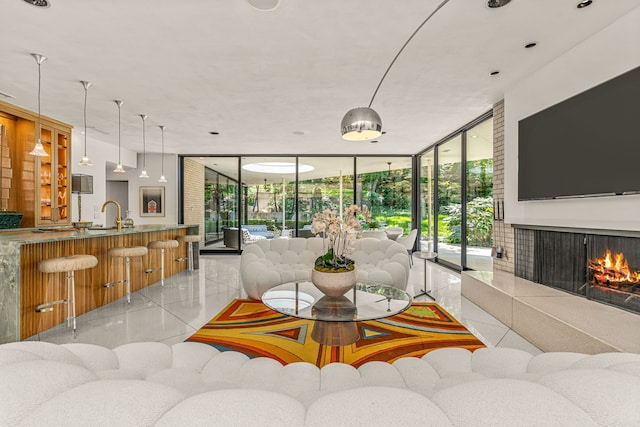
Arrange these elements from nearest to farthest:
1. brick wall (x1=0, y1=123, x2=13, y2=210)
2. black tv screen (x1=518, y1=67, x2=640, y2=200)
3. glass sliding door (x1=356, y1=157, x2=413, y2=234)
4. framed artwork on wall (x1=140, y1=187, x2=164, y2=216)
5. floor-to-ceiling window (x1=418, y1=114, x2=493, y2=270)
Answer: black tv screen (x1=518, y1=67, x2=640, y2=200)
brick wall (x1=0, y1=123, x2=13, y2=210)
floor-to-ceiling window (x1=418, y1=114, x2=493, y2=270)
framed artwork on wall (x1=140, y1=187, x2=164, y2=216)
glass sliding door (x1=356, y1=157, x2=413, y2=234)

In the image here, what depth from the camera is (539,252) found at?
3545 millimetres

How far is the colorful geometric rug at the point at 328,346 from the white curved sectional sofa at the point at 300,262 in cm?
38

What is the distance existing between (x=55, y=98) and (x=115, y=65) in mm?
1751

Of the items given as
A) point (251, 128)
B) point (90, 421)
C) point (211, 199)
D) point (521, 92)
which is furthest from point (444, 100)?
point (211, 199)

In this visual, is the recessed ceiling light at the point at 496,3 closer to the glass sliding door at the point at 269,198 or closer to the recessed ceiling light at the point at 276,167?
the recessed ceiling light at the point at 276,167

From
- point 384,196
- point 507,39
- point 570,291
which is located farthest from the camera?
point 384,196

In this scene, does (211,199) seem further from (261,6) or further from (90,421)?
(90,421)

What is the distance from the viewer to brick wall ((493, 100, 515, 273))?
4164 millimetres

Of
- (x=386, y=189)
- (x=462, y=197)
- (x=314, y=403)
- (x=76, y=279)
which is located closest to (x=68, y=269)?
(x=76, y=279)

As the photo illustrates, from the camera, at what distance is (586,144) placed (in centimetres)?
283

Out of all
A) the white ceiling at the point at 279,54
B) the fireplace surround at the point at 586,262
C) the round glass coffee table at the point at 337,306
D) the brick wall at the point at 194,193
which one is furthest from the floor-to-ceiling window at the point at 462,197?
the brick wall at the point at 194,193

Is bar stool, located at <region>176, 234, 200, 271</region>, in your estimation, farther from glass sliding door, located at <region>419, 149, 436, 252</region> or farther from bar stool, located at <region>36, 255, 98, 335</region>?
glass sliding door, located at <region>419, 149, 436, 252</region>

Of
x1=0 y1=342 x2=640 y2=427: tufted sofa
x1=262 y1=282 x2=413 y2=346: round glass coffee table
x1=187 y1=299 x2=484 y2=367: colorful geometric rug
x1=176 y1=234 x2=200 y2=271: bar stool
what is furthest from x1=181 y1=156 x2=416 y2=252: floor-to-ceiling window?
x1=0 y1=342 x2=640 y2=427: tufted sofa

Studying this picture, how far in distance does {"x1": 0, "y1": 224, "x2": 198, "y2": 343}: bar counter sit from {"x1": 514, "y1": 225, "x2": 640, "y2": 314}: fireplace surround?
4.89 metres
